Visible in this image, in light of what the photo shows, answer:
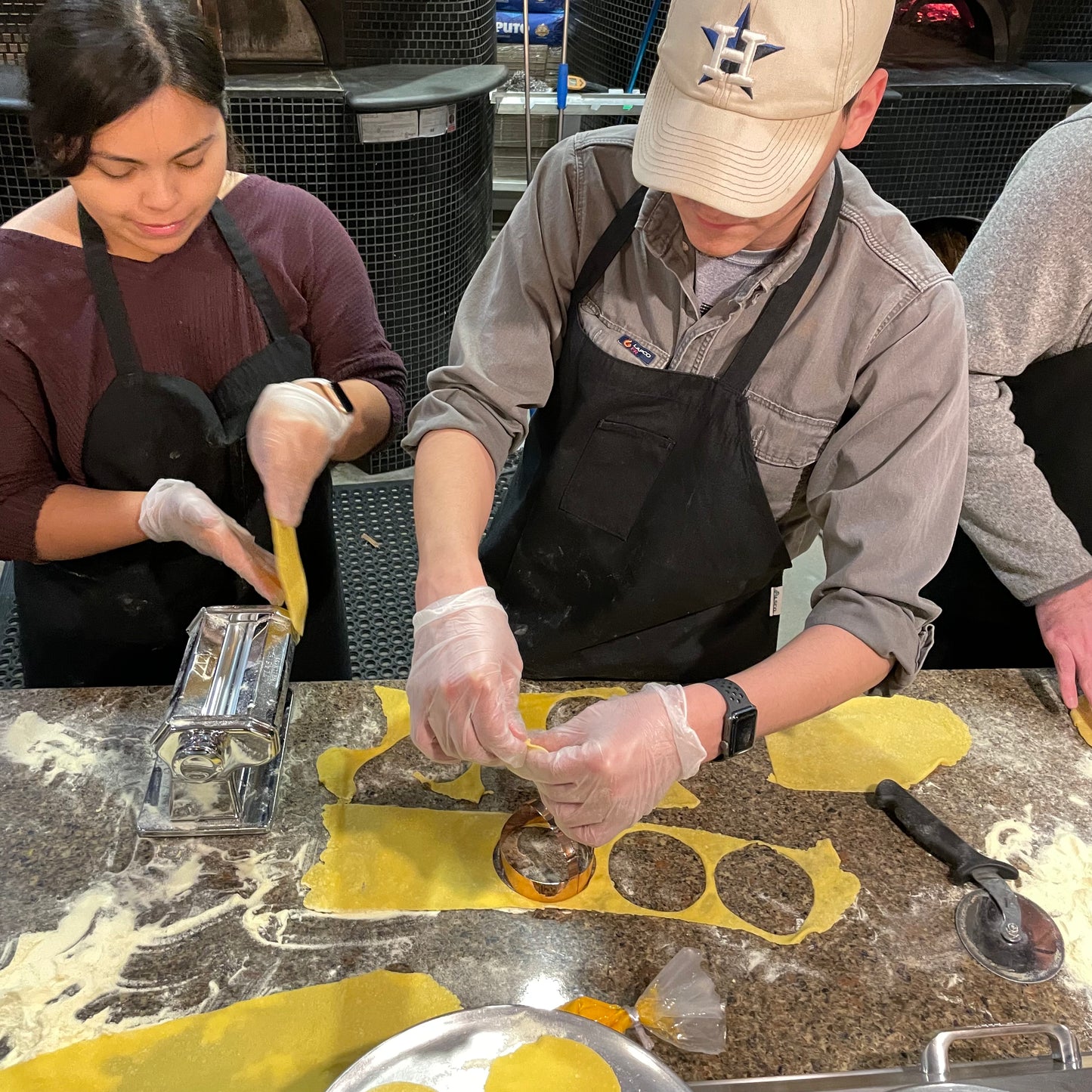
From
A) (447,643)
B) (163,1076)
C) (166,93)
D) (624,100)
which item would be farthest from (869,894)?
(624,100)

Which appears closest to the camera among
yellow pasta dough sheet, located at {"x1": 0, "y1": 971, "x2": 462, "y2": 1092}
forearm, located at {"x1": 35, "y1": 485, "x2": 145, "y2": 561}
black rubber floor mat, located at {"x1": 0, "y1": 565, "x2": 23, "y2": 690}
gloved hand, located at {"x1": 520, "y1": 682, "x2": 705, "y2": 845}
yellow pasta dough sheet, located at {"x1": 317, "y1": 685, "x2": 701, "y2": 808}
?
yellow pasta dough sheet, located at {"x1": 0, "y1": 971, "x2": 462, "y2": 1092}

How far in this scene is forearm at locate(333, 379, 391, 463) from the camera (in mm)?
1862

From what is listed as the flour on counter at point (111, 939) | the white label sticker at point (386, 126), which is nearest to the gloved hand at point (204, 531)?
the flour on counter at point (111, 939)

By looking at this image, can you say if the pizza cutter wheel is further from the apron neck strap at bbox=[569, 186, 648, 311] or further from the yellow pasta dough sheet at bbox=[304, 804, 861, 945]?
the apron neck strap at bbox=[569, 186, 648, 311]

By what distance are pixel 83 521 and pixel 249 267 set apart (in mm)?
544

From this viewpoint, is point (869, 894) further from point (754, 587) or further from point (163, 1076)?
point (163, 1076)

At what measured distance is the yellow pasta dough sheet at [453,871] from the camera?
52.2 inches

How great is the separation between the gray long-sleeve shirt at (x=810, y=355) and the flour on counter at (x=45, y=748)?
2.33 ft

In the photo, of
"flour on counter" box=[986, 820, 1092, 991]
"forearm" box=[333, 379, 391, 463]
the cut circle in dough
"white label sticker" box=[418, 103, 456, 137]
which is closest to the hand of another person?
"flour on counter" box=[986, 820, 1092, 991]

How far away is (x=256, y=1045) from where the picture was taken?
1.16 meters

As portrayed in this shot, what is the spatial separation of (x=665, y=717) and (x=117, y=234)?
48.3 inches

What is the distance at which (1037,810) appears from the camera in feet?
4.98

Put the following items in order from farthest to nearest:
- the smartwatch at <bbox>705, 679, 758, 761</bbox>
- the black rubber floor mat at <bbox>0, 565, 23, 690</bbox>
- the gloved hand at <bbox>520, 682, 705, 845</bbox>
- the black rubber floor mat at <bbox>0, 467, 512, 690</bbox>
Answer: the black rubber floor mat at <bbox>0, 467, 512, 690</bbox>
the black rubber floor mat at <bbox>0, 565, 23, 690</bbox>
the smartwatch at <bbox>705, 679, 758, 761</bbox>
the gloved hand at <bbox>520, 682, 705, 845</bbox>

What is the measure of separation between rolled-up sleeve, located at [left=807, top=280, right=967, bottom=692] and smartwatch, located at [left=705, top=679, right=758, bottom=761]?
0.60ft
